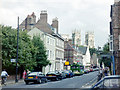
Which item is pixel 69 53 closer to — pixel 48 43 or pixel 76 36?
pixel 48 43

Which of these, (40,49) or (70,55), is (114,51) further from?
(70,55)

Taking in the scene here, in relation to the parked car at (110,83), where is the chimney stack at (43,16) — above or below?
above

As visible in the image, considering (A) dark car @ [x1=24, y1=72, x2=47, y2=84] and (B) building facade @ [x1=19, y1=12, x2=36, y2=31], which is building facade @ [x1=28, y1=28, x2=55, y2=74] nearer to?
(B) building facade @ [x1=19, y1=12, x2=36, y2=31]

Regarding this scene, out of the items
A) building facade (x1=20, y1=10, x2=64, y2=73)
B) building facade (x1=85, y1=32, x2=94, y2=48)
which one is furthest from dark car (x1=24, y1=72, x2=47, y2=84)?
building facade (x1=85, y1=32, x2=94, y2=48)

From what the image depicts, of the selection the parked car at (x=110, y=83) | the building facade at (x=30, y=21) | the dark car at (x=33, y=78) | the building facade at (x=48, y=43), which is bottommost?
the dark car at (x=33, y=78)

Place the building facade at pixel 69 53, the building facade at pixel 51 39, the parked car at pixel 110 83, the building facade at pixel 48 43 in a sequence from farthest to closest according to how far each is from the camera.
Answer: the building facade at pixel 69 53 → the building facade at pixel 51 39 → the building facade at pixel 48 43 → the parked car at pixel 110 83

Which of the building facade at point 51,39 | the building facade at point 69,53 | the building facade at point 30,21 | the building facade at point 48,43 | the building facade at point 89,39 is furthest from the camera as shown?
the building facade at point 89,39

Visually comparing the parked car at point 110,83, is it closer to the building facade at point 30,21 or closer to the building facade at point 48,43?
the building facade at point 48,43

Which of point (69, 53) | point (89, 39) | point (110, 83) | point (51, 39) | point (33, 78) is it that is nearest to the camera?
point (110, 83)

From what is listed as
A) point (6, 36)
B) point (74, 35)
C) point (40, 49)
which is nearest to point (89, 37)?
point (74, 35)

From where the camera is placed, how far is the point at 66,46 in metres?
77.1

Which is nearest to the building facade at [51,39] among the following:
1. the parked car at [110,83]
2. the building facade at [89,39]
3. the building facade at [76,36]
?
the parked car at [110,83]

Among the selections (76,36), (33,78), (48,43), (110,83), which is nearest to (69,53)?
(48,43)

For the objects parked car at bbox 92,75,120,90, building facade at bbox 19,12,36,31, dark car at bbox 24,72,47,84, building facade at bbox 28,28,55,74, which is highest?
building facade at bbox 19,12,36,31
